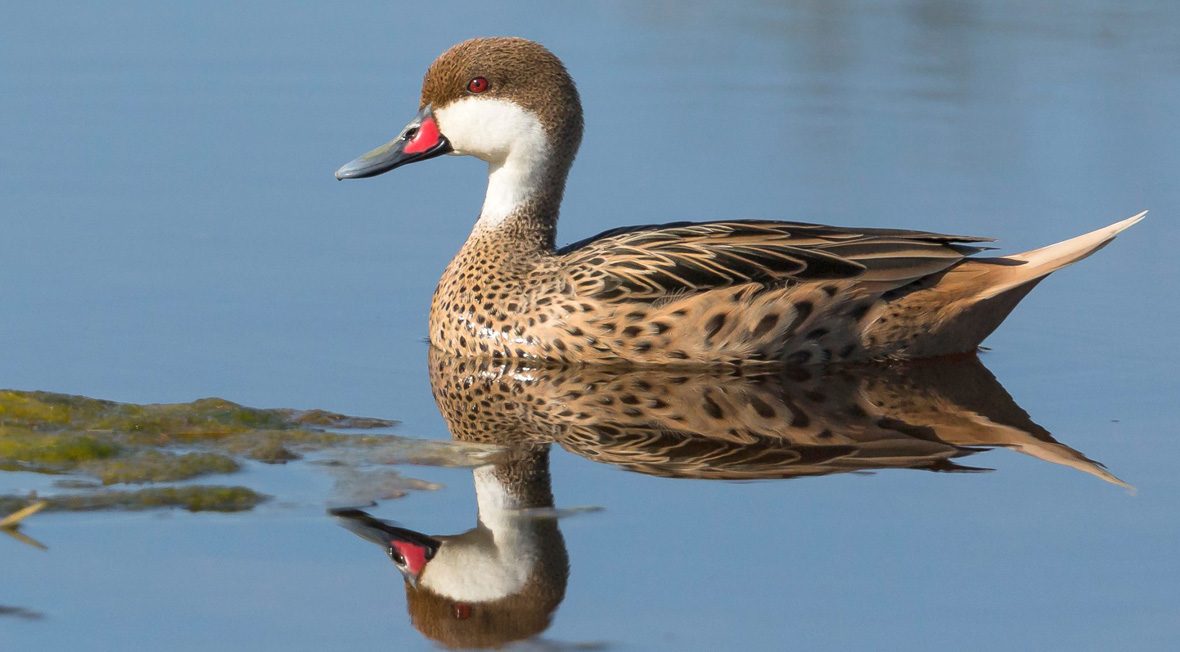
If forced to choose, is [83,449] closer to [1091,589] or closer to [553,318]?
[553,318]

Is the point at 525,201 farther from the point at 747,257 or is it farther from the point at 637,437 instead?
the point at 637,437

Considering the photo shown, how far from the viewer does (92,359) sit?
29.6ft

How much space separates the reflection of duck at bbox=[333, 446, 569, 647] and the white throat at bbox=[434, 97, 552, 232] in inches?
121

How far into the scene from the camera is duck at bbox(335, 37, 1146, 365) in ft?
31.4

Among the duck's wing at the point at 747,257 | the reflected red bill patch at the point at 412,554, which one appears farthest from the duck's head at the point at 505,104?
the reflected red bill patch at the point at 412,554

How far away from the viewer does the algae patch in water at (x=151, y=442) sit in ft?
23.7

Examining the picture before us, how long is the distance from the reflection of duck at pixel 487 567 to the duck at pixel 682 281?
212 cm

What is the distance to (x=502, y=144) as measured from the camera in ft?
33.9

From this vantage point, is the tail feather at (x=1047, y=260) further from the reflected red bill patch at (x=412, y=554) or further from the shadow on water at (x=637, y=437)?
the reflected red bill patch at (x=412, y=554)

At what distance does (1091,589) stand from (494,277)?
4.18 meters

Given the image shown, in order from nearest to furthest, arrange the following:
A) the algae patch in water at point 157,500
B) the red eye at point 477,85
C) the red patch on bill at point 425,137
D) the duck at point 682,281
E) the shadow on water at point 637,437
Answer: the shadow on water at point 637,437
the algae patch in water at point 157,500
the duck at point 682,281
the red eye at point 477,85
the red patch on bill at point 425,137

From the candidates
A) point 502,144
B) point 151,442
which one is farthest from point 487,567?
point 502,144

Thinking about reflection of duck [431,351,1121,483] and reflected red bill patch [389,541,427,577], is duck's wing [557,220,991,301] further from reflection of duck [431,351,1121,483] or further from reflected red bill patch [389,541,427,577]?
reflected red bill patch [389,541,427,577]

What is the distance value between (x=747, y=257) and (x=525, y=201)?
131 cm
